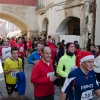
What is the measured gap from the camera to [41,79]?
3.67m

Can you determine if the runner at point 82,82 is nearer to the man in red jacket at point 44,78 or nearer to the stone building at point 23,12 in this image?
the man in red jacket at point 44,78

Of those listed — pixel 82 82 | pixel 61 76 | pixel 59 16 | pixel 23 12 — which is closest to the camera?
pixel 82 82

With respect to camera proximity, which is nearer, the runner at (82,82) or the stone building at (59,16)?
the runner at (82,82)

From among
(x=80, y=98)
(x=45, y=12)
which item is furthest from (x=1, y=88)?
(x=45, y=12)

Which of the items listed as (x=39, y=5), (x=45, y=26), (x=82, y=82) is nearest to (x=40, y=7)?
(x=39, y=5)

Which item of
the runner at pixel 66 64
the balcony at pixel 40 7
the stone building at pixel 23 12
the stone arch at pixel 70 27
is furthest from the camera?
the stone building at pixel 23 12

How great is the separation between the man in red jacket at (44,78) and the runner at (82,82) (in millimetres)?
644

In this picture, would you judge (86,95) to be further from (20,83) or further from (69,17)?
(69,17)

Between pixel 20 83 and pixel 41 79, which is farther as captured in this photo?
pixel 20 83

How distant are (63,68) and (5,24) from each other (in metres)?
66.8

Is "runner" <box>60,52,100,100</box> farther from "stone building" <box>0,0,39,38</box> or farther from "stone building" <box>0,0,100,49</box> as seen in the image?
"stone building" <box>0,0,39,38</box>

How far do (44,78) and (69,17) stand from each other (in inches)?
531

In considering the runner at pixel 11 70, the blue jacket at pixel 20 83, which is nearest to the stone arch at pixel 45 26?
the runner at pixel 11 70

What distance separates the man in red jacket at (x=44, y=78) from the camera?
3.67 metres
